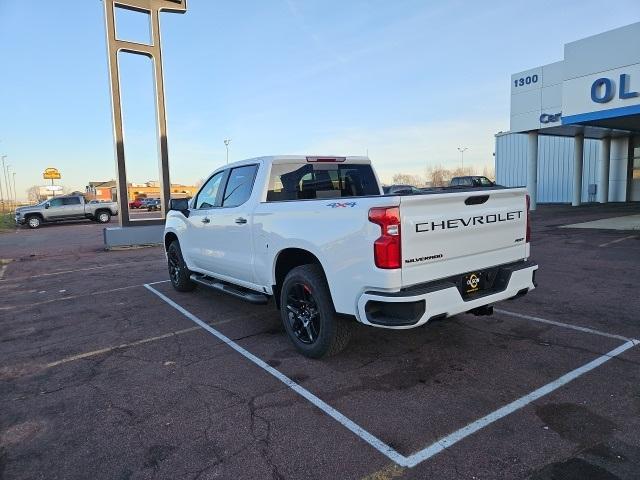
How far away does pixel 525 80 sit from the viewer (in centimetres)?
2412

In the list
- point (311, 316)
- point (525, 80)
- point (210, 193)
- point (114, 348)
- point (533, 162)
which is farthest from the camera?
point (533, 162)

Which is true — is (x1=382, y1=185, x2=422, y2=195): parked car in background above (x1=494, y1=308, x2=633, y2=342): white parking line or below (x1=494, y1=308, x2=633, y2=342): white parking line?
above

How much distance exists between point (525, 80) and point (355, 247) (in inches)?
969

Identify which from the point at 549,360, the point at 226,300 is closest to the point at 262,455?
the point at 549,360

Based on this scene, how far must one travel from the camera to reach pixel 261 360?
4.45 m

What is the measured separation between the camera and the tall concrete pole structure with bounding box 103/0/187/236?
1432 cm

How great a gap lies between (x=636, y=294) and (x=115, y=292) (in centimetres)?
828

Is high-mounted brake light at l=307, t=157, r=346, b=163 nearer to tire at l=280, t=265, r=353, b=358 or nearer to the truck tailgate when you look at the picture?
tire at l=280, t=265, r=353, b=358

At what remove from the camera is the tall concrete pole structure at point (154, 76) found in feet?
47.0

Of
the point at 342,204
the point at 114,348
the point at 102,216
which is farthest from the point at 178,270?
the point at 102,216

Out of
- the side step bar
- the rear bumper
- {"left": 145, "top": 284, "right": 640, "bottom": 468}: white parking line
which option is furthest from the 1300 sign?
the rear bumper

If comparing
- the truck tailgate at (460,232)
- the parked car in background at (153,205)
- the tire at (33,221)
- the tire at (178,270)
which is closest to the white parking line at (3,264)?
the tire at (178,270)

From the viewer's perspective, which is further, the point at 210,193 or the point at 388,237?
the point at 210,193

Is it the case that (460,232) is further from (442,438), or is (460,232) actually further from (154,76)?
(154,76)
